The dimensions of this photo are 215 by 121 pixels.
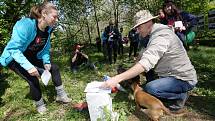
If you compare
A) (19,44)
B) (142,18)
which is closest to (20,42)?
(19,44)

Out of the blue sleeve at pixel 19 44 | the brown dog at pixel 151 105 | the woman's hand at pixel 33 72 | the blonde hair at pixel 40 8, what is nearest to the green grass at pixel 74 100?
the brown dog at pixel 151 105

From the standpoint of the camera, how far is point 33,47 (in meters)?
5.65

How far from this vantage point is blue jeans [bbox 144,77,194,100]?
5031mm

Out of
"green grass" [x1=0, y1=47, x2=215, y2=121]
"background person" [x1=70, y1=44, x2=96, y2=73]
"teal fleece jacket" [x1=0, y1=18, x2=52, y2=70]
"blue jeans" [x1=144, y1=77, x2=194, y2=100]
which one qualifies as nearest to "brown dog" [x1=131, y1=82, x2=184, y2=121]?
"blue jeans" [x1=144, y1=77, x2=194, y2=100]

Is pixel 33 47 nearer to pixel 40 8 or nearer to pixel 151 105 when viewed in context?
pixel 40 8

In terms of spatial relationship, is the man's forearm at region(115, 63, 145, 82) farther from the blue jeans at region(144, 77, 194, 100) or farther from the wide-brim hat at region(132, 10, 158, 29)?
the blue jeans at region(144, 77, 194, 100)

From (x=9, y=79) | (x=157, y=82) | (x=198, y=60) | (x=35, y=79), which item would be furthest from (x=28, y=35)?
Answer: (x=198, y=60)

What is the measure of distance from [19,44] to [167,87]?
2328mm

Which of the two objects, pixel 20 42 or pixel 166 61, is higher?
pixel 20 42

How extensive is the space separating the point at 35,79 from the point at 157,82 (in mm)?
2031

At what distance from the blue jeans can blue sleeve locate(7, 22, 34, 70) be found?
1910mm

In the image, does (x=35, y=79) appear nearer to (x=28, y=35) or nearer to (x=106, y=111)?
(x=28, y=35)

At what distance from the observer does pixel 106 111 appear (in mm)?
4391

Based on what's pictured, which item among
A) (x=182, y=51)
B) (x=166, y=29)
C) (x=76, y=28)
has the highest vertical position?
(x=166, y=29)
